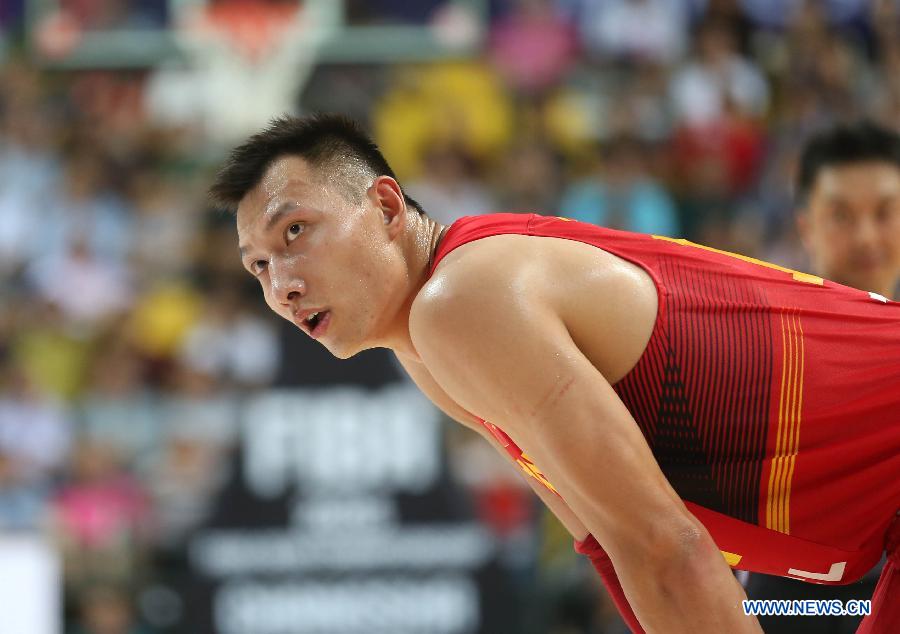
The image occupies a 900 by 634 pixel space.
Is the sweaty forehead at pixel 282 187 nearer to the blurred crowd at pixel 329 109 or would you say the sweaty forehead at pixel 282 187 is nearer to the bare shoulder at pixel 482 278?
the bare shoulder at pixel 482 278

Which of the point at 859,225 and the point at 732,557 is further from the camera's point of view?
the point at 859,225

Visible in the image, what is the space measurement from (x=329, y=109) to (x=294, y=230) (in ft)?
24.5

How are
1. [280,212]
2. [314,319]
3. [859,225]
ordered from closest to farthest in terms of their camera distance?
[280,212]
[314,319]
[859,225]

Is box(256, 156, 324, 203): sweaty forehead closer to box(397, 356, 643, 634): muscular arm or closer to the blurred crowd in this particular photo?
box(397, 356, 643, 634): muscular arm

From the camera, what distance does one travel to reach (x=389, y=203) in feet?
9.55

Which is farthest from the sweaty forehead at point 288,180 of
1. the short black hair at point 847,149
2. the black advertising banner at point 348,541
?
the black advertising banner at point 348,541

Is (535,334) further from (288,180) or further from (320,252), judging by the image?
(288,180)

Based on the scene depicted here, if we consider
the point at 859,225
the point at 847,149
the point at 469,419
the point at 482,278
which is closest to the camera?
the point at 482,278

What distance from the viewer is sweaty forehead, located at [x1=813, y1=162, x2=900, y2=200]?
409 centimetres

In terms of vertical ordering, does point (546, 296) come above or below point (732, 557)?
above

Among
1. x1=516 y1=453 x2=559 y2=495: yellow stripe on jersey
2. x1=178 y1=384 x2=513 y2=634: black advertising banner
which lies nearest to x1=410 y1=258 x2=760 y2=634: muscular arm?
x1=516 y1=453 x2=559 y2=495: yellow stripe on jersey

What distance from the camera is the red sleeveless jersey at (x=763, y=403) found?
254cm

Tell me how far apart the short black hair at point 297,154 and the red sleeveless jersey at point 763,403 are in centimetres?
36

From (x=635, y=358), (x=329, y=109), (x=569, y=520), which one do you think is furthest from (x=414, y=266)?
(x=329, y=109)
